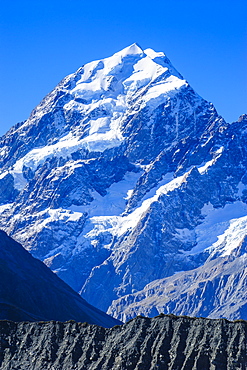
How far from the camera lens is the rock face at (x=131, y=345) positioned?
409 feet

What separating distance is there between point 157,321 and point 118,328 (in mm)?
5264

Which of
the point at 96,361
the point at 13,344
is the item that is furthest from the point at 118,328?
the point at 13,344

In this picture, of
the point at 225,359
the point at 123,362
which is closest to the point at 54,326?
the point at 123,362

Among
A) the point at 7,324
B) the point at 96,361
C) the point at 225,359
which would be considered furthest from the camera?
the point at 7,324

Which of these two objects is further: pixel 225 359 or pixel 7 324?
pixel 7 324

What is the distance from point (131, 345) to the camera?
131 meters

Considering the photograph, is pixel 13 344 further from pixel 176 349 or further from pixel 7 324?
pixel 176 349

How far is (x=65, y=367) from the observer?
133 meters

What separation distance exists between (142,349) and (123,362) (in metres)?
2.72

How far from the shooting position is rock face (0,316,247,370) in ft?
409

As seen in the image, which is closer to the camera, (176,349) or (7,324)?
(176,349)

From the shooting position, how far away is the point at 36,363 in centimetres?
13550

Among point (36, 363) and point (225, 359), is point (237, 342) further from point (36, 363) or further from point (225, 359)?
point (36, 363)

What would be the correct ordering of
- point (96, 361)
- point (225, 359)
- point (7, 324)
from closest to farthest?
point (225, 359)
point (96, 361)
point (7, 324)
